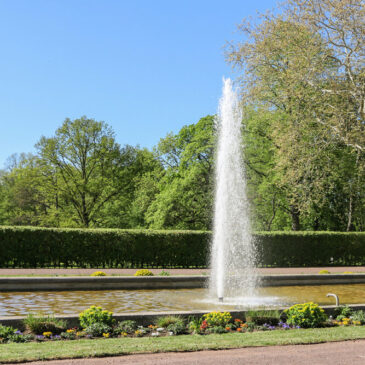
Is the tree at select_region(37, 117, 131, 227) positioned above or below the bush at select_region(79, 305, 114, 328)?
above

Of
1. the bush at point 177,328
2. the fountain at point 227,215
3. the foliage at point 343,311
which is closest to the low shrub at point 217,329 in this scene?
the bush at point 177,328

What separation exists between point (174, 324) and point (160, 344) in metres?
1.31

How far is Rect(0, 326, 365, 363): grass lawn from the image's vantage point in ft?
21.3

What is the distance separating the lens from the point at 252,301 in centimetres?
1277

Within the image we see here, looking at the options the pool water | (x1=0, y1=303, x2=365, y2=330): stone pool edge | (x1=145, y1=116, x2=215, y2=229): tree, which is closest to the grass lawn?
(x1=0, y1=303, x2=365, y2=330): stone pool edge

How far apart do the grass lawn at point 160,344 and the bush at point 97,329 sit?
440mm

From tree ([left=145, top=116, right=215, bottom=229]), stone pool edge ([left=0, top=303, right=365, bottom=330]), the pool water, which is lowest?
the pool water

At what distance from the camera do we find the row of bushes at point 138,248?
22.3 metres

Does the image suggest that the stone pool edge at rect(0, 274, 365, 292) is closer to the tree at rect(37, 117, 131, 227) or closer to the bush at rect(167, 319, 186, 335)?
the bush at rect(167, 319, 186, 335)

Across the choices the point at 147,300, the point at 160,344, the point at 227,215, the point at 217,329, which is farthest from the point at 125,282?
the point at 160,344

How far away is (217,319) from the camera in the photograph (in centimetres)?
871

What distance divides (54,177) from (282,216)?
2009 centimetres

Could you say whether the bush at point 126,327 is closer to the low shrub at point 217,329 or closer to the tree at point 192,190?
the low shrub at point 217,329

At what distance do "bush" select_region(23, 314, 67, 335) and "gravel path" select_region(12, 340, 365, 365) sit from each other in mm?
1798
